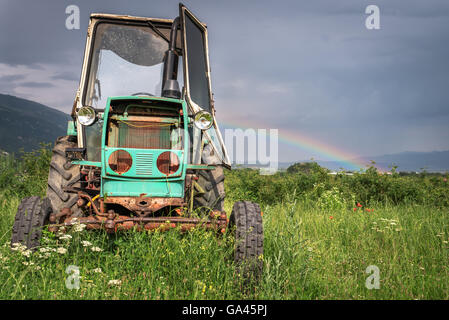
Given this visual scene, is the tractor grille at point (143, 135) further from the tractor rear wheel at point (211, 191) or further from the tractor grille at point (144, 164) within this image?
the tractor rear wheel at point (211, 191)

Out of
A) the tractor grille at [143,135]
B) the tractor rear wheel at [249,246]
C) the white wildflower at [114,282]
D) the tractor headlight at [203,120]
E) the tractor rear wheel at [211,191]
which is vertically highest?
the tractor headlight at [203,120]

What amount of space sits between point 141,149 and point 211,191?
4.34 ft

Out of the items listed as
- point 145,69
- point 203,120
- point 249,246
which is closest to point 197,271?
point 249,246

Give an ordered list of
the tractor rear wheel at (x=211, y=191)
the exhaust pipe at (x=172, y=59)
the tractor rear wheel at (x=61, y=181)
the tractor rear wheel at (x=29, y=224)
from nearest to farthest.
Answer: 1. the tractor rear wheel at (x=29, y=224)
2. the tractor rear wheel at (x=61, y=181)
3. the tractor rear wheel at (x=211, y=191)
4. the exhaust pipe at (x=172, y=59)

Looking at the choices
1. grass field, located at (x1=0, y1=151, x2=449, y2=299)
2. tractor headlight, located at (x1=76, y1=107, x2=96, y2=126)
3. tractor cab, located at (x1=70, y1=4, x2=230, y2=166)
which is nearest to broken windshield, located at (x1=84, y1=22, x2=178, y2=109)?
tractor cab, located at (x1=70, y1=4, x2=230, y2=166)

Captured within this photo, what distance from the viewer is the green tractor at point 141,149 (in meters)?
3.02

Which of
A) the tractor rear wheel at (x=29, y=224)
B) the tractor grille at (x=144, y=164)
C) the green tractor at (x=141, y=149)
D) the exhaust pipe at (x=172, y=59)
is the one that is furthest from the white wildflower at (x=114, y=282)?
the exhaust pipe at (x=172, y=59)

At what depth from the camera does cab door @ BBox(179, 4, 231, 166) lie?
14.5ft

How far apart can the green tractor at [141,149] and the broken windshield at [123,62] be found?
1 centimetres

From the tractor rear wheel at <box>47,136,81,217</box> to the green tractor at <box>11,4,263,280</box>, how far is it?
1 centimetres

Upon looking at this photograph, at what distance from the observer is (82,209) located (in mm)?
3793

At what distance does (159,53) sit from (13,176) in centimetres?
507

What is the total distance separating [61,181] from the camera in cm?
427
